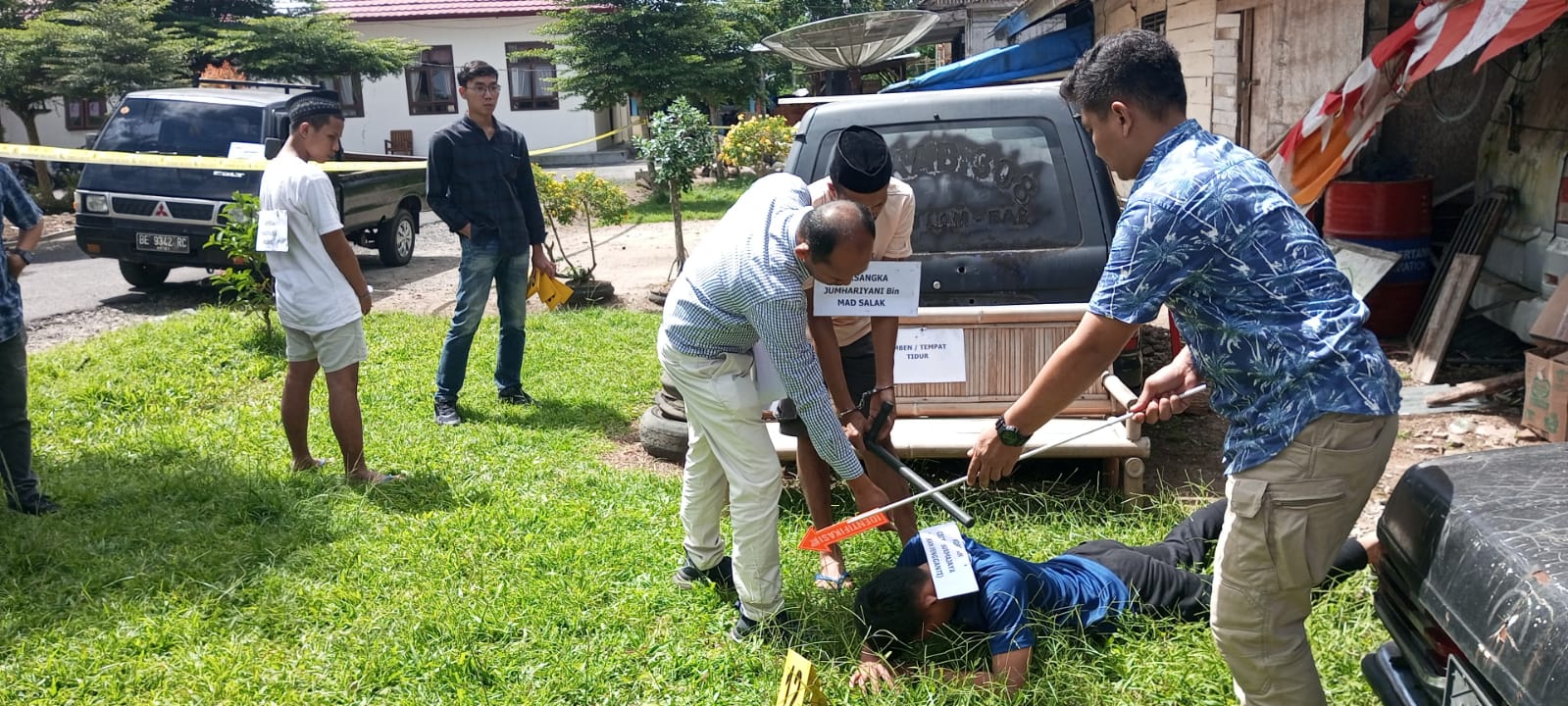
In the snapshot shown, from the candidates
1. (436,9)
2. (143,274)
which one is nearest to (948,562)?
(143,274)

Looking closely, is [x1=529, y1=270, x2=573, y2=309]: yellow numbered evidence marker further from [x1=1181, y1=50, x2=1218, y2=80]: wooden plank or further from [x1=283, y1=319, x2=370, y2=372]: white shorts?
[x1=1181, y1=50, x2=1218, y2=80]: wooden plank

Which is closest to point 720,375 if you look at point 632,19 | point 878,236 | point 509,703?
point 878,236

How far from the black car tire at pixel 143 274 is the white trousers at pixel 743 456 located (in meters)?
9.30

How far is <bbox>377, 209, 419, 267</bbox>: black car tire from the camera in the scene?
41.7ft

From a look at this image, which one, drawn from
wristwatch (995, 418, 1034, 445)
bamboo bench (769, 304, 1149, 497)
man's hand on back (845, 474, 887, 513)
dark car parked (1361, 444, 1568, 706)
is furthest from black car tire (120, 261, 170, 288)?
dark car parked (1361, 444, 1568, 706)

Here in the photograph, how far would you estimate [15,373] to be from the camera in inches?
191

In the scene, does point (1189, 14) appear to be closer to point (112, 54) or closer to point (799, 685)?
point (799, 685)

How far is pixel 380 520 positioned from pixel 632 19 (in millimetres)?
15584

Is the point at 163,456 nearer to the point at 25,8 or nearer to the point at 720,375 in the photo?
the point at 720,375

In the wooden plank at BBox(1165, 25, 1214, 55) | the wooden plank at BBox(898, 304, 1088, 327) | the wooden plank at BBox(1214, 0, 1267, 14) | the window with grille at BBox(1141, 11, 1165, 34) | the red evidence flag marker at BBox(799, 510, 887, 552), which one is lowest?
the red evidence flag marker at BBox(799, 510, 887, 552)

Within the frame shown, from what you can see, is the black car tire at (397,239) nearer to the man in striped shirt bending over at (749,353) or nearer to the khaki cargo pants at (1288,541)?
the man in striped shirt bending over at (749,353)

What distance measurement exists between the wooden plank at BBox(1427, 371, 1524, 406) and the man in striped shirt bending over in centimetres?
401

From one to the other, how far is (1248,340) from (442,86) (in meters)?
29.6

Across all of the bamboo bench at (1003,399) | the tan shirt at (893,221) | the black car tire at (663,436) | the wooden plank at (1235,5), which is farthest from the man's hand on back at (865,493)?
the wooden plank at (1235,5)
